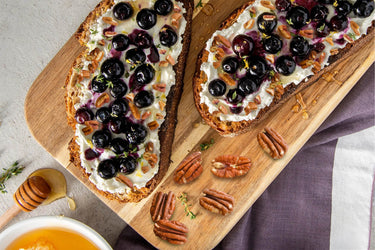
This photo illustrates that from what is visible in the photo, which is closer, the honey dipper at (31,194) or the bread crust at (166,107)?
the bread crust at (166,107)

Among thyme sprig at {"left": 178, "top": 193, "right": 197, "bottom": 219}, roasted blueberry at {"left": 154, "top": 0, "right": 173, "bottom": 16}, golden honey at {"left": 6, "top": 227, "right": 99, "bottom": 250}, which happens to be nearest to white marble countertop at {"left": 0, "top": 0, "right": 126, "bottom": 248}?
golden honey at {"left": 6, "top": 227, "right": 99, "bottom": 250}

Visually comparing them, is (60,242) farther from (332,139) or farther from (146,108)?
(332,139)

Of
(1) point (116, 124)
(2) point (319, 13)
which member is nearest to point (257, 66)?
(2) point (319, 13)

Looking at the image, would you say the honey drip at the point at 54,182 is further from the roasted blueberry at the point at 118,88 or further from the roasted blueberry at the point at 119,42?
the roasted blueberry at the point at 119,42

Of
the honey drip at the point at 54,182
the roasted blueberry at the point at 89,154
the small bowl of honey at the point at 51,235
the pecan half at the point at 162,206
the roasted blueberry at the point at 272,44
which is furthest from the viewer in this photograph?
the honey drip at the point at 54,182

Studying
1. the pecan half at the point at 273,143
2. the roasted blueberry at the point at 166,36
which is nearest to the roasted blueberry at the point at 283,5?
the roasted blueberry at the point at 166,36

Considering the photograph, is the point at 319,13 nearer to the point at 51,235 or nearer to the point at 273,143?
the point at 273,143
